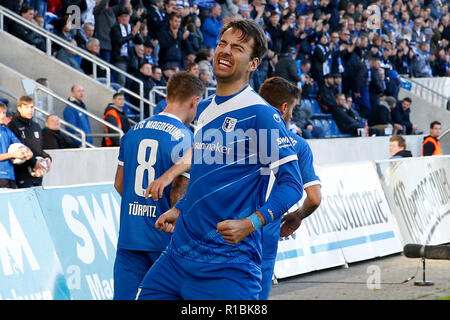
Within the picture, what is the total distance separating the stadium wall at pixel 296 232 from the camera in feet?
24.5

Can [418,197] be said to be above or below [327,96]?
below

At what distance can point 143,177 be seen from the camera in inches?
229

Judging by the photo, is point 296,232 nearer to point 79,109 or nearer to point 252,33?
point 79,109

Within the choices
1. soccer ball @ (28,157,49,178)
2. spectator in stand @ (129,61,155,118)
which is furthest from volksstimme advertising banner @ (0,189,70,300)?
spectator in stand @ (129,61,155,118)

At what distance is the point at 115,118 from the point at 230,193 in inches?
457

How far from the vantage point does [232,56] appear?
→ 4.43m

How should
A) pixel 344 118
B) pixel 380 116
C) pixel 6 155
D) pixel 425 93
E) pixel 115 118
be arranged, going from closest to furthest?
pixel 6 155, pixel 115 118, pixel 344 118, pixel 380 116, pixel 425 93

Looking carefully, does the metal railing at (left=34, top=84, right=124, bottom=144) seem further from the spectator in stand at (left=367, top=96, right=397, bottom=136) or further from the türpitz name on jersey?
the spectator in stand at (left=367, top=96, right=397, bottom=136)

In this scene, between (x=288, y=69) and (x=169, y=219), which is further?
(x=288, y=69)

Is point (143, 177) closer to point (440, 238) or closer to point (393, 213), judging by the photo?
point (393, 213)

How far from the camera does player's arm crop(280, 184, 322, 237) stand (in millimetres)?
5758

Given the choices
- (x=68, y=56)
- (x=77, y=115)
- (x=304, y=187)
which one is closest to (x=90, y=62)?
(x=68, y=56)

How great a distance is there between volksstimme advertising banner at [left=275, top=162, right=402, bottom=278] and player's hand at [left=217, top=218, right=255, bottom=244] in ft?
21.8
